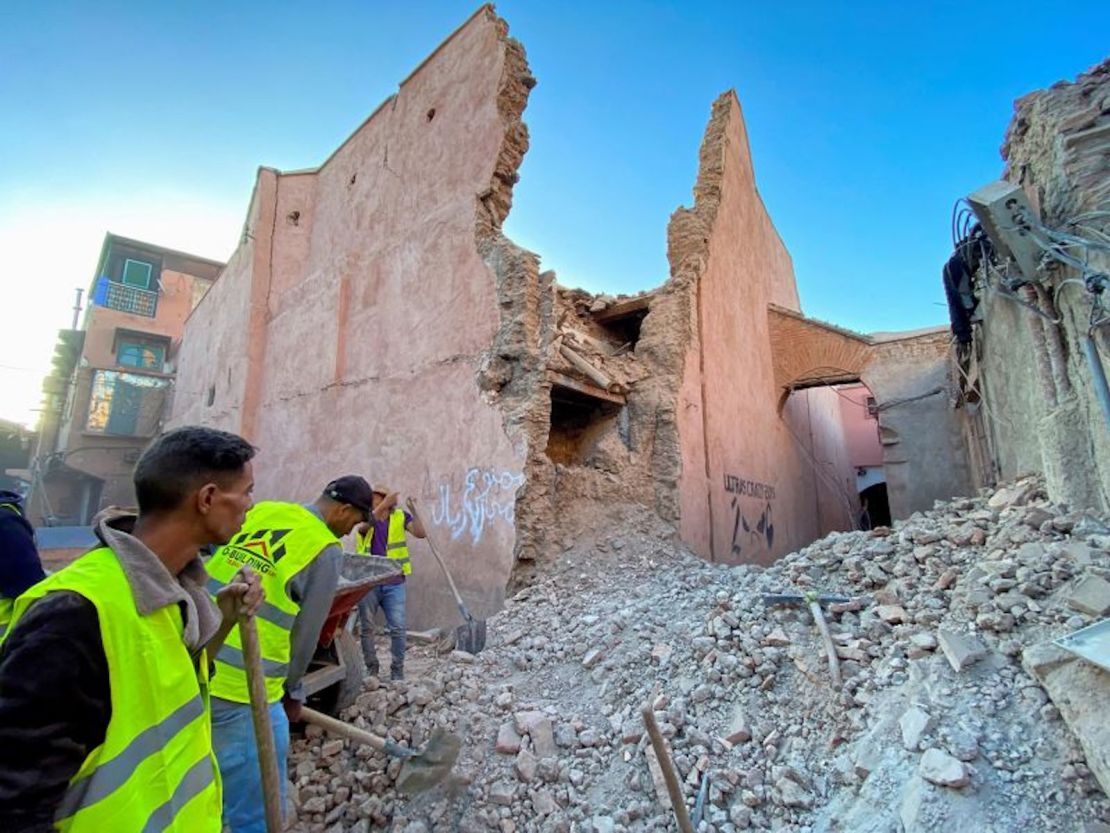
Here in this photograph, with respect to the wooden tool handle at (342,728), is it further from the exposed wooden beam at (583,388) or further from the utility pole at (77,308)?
the utility pole at (77,308)

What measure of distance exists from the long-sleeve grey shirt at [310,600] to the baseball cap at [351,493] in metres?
0.30

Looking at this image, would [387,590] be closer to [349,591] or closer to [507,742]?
[349,591]

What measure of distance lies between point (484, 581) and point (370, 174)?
790cm

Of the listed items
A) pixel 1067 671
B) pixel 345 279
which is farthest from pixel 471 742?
pixel 345 279

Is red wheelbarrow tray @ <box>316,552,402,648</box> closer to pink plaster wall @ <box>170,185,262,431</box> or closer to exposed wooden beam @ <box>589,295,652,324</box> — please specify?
exposed wooden beam @ <box>589,295,652,324</box>

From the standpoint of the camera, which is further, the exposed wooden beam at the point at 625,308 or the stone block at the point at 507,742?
the exposed wooden beam at the point at 625,308

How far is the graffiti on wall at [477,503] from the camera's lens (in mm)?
6387

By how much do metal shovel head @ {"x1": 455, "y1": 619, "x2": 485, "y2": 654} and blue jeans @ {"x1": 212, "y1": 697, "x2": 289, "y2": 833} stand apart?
9.72 ft

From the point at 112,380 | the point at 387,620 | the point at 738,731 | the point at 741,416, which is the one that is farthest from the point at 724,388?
the point at 112,380

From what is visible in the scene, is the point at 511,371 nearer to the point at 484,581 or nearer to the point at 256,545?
the point at 484,581

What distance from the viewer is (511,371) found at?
684cm

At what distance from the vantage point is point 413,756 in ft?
9.87

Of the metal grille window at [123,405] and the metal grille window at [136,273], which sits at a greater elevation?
the metal grille window at [136,273]

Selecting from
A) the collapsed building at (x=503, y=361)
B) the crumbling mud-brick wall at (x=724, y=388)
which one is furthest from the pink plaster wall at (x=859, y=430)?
the collapsed building at (x=503, y=361)
